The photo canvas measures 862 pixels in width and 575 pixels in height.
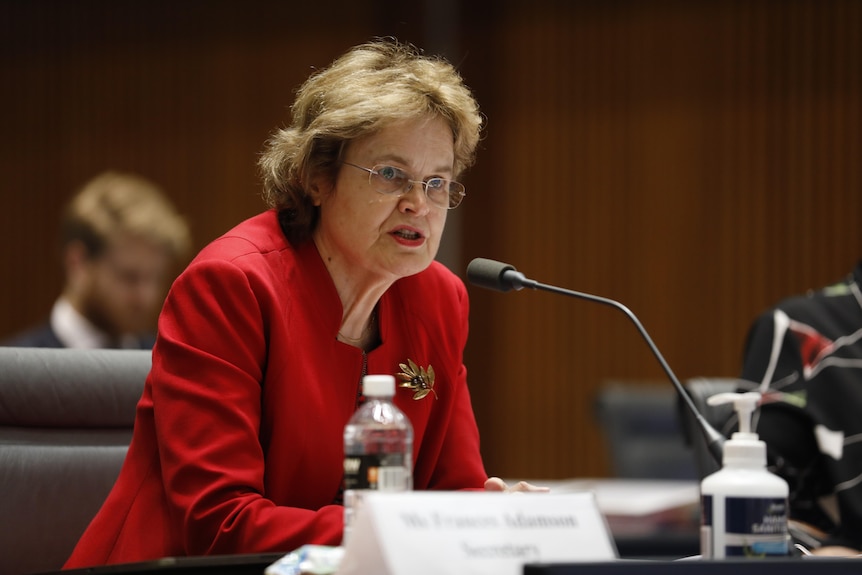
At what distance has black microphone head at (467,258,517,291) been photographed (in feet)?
5.98

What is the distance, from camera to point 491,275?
1.83 meters

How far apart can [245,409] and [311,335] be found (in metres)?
0.20

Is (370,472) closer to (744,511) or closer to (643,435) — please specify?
(744,511)

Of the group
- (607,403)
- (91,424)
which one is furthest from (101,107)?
(91,424)

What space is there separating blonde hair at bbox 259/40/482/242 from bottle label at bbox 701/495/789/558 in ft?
2.90

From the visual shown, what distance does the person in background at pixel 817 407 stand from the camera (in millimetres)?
2680

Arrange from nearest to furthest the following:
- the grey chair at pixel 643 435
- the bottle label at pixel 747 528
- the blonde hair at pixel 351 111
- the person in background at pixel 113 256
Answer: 1. the bottle label at pixel 747 528
2. the blonde hair at pixel 351 111
3. the grey chair at pixel 643 435
4. the person in background at pixel 113 256

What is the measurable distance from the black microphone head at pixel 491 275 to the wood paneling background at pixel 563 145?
12.4 ft

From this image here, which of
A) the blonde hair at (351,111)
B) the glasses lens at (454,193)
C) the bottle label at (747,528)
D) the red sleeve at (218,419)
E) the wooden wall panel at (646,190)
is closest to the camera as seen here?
the bottle label at (747,528)

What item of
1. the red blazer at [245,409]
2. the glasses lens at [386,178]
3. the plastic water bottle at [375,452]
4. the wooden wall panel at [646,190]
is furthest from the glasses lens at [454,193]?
the wooden wall panel at [646,190]

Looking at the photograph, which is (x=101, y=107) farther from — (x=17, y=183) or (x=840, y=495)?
(x=840, y=495)

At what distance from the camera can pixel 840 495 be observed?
268 cm

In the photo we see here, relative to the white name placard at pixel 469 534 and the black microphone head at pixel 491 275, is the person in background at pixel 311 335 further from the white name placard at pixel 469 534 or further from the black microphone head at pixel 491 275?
the white name placard at pixel 469 534

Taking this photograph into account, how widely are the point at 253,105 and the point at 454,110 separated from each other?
4477 millimetres
